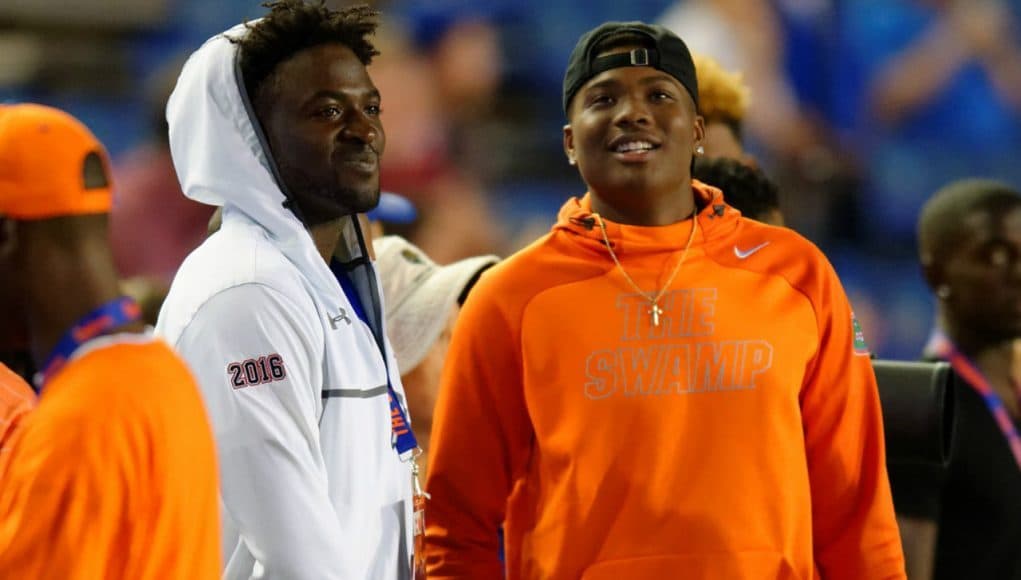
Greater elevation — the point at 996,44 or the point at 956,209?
the point at 996,44

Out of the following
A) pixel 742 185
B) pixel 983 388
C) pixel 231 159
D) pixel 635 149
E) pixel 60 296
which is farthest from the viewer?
pixel 983 388

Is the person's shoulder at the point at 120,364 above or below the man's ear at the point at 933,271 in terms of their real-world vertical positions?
above

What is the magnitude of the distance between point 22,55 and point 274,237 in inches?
173

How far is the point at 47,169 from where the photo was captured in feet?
5.98

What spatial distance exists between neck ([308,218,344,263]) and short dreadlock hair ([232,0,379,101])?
0.81 ft

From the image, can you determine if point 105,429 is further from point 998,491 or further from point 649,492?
point 998,491

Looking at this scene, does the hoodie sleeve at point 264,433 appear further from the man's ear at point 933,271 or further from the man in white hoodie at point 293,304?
the man's ear at point 933,271

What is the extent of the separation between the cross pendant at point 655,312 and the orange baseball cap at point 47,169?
3.59 ft

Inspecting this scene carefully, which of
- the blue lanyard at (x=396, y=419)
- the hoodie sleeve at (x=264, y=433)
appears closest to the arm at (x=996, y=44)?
the blue lanyard at (x=396, y=419)

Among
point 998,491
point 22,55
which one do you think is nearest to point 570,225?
point 998,491

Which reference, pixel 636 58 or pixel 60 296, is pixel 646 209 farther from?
pixel 60 296

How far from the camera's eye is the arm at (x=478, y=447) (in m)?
2.70

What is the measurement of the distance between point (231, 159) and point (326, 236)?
0.81ft

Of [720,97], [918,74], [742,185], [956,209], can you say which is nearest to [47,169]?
[742,185]
